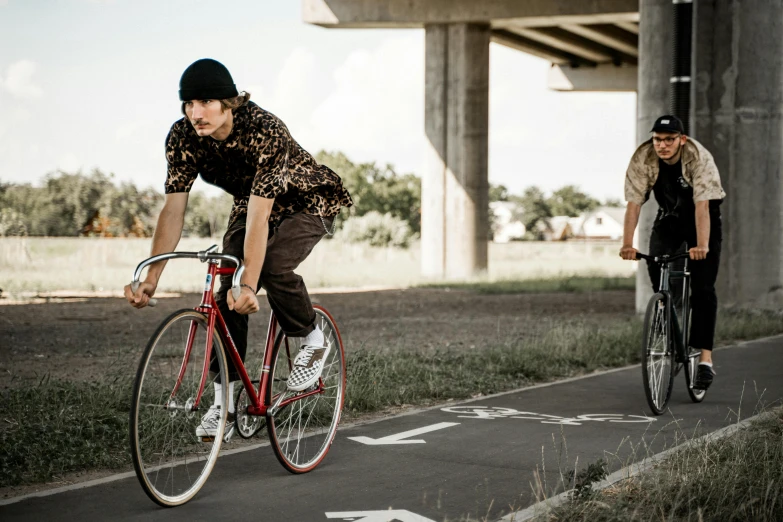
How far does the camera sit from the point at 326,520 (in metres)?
4.78

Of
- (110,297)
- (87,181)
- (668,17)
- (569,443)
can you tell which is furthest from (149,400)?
(87,181)

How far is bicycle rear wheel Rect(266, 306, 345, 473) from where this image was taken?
5.65 metres

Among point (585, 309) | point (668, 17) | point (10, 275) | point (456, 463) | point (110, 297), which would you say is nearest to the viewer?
point (456, 463)

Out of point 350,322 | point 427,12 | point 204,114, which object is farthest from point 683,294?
point 427,12

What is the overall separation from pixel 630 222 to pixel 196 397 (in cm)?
417

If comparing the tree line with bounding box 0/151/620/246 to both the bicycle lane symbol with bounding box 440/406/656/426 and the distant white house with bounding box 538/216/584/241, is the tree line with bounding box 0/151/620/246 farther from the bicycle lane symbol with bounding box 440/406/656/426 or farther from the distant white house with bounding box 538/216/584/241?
the distant white house with bounding box 538/216/584/241

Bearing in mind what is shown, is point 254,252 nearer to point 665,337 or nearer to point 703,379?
point 665,337

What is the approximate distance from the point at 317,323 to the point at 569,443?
5.87ft

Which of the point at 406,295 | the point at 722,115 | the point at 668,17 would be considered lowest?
the point at 406,295

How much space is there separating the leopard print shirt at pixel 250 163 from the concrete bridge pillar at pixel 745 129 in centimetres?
1135

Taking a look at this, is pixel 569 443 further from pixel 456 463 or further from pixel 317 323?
pixel 317 323

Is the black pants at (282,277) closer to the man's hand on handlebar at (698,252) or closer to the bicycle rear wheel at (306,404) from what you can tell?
the bicycle rear wheel at (306,404)

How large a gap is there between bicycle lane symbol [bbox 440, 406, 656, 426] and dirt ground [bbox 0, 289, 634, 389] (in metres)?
2.19

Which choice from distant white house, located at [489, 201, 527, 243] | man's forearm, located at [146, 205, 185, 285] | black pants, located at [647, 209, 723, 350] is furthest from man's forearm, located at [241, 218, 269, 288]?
distant white house, located at [489, 201, 527, 243]
